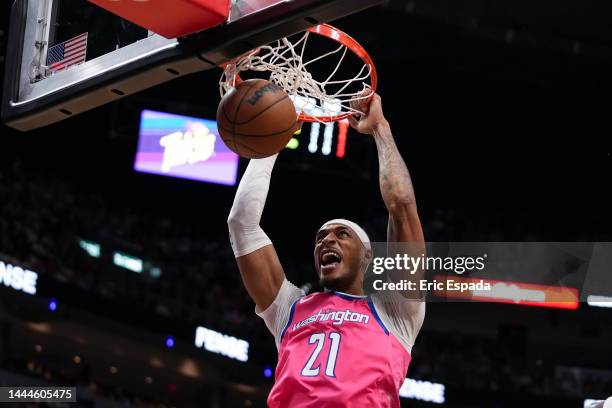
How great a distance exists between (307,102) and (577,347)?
1386 cm

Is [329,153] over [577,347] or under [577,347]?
over

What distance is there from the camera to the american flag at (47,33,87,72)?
3658 millimetres

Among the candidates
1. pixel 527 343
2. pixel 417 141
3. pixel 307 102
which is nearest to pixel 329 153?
pixel 417 141

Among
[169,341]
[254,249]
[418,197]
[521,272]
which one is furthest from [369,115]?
[418,197]

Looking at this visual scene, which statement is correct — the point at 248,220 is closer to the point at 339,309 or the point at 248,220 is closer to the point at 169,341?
the point at 339,309

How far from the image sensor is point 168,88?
49.5ft

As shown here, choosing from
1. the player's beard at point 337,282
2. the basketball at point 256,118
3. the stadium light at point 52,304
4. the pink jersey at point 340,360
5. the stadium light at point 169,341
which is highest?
the stadium light at point 52,304

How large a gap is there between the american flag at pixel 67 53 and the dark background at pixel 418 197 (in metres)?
8.79

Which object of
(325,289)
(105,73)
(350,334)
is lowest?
(350,334)

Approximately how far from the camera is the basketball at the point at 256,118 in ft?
10.8

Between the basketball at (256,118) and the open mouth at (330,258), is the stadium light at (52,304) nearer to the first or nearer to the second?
the open mouth at (330,258)

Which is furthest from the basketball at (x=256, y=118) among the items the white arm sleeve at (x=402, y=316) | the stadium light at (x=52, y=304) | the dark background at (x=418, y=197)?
the stadium light at (x=52, y=304)

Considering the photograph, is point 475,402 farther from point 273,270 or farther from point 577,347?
point 273,270

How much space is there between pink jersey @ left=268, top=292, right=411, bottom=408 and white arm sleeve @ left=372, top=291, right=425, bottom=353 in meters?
0.03
